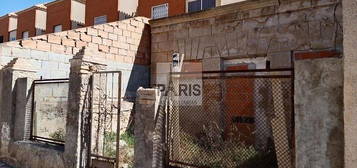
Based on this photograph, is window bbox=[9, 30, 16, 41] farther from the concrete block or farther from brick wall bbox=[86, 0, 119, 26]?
the concrete block

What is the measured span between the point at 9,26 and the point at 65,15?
707cm

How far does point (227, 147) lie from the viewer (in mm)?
6359

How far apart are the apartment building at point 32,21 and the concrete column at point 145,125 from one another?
64.6ft

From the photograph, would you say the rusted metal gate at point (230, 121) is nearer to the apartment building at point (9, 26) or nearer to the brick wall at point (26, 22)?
the brick wall at point (26, 22)

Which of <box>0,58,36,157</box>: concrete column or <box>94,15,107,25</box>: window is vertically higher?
<box>94,15,107,25</box>: window

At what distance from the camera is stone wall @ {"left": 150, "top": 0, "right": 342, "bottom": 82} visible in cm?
779

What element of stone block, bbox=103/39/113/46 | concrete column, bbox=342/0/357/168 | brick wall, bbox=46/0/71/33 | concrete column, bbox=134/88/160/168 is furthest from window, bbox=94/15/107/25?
concrete column, bbox=342/0/357/168

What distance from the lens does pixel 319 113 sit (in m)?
3.34

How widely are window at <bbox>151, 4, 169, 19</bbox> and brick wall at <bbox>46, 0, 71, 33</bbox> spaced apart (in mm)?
6709

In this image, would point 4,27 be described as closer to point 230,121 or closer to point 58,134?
point 58,134

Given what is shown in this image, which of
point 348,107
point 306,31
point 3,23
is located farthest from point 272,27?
point 3,23

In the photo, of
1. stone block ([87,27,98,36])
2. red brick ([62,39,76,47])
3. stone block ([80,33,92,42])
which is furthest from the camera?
stone block ([87,27,98,36])

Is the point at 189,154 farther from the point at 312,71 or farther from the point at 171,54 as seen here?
the point at 171,54

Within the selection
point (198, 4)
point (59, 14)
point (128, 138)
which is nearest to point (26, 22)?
point (59, 14)
